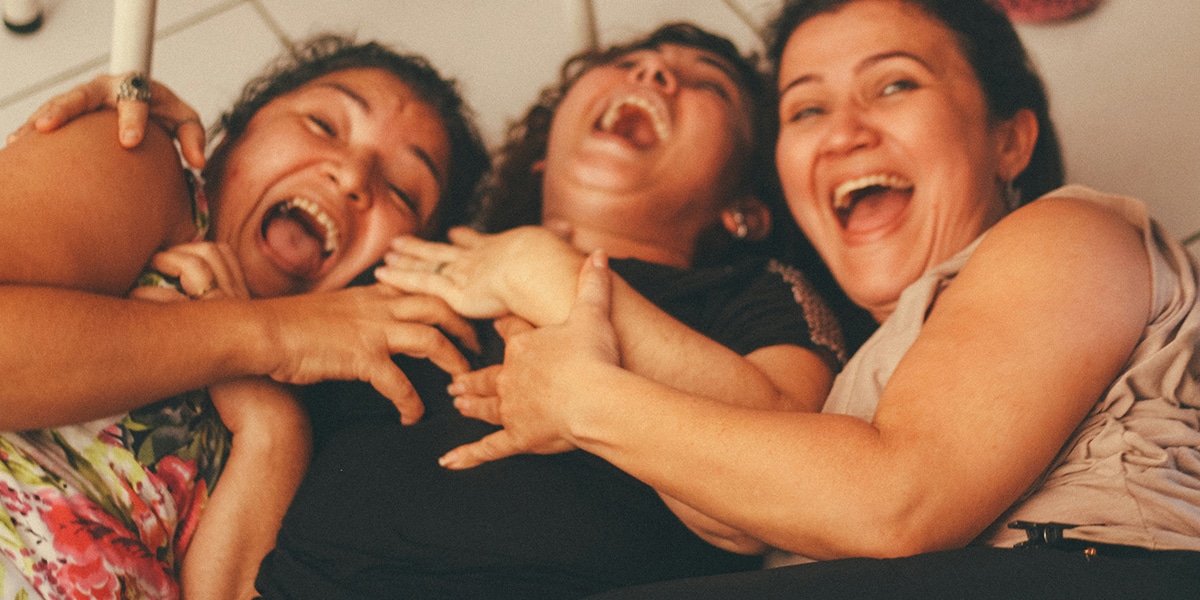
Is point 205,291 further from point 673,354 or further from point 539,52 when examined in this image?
point 539,52

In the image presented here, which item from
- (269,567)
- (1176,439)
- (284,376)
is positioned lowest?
(269,567)

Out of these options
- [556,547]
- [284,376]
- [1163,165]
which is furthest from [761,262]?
[1163,165]

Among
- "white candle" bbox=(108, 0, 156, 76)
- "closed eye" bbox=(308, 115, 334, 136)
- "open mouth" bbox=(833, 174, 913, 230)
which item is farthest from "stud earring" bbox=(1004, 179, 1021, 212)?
"white candle" bbox=(108, 0, 156, 76)

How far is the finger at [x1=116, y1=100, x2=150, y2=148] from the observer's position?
3.26 feet

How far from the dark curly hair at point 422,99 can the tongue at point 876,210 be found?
0.57m

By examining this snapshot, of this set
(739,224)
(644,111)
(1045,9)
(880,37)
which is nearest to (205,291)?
(644,111)

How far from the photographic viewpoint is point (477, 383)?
1.05m

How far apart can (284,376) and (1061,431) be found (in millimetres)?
765

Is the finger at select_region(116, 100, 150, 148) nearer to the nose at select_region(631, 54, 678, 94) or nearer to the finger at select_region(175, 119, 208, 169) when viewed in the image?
the finger at select_region(175, 119, 208, 169)

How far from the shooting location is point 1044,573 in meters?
0.66

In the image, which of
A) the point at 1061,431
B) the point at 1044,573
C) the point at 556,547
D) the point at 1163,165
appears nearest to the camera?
the point at 1044,573

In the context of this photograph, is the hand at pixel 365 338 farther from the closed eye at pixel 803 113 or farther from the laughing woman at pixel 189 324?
the closed eye at pixel 803 113

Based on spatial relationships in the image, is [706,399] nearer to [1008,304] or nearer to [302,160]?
[1008,304]

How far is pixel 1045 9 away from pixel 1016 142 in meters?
0.64
